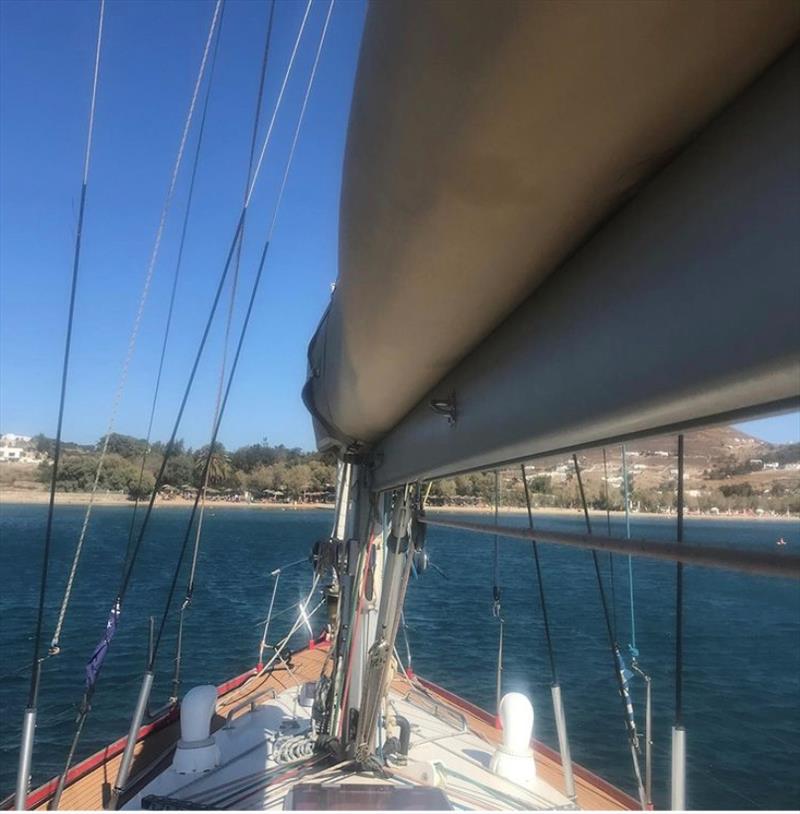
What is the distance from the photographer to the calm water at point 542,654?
32.1 feet

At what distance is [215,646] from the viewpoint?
15.9 metres

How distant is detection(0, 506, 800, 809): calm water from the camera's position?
32.1 feet

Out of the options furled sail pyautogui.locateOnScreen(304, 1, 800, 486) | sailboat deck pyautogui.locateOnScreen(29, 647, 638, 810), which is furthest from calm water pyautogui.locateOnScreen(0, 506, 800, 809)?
sailboat deck pyautogui.locateOnScreen(29, 647, 638, 810)

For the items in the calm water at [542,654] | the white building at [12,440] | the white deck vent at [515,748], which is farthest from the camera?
A: the white building at [12,440]

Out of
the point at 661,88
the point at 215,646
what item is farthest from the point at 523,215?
the point at 215,646

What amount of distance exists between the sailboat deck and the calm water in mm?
3105

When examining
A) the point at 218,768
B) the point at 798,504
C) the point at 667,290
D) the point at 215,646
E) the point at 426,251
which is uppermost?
the point at 426,251

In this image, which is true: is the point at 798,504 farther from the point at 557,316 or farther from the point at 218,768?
the point at 218,768

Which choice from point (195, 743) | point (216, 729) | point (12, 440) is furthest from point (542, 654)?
point (12, 440)

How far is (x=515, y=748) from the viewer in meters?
4.66

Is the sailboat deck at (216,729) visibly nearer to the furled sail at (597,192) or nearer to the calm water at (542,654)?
the calm water at (542,654)

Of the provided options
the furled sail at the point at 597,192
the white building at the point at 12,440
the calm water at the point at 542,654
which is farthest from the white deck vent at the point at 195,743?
the white building at the point at 12,440

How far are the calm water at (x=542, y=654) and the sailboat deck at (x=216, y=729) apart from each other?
3.10 meters

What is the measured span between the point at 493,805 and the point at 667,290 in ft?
13.7
